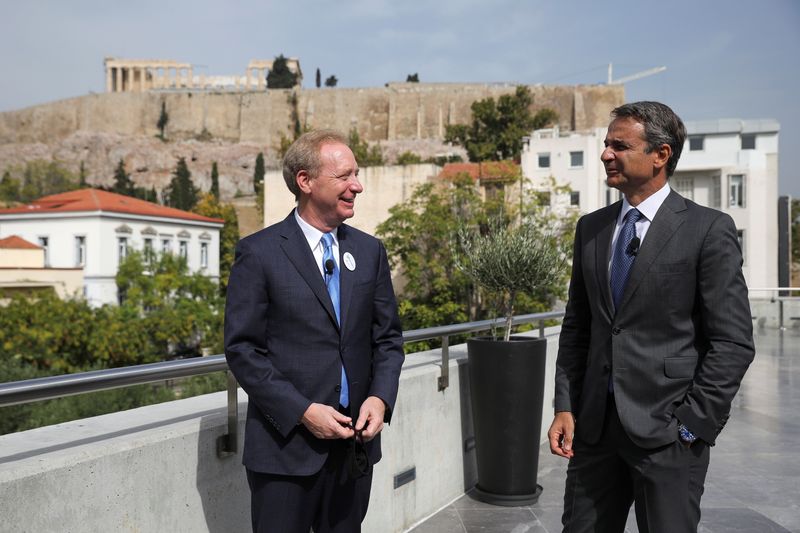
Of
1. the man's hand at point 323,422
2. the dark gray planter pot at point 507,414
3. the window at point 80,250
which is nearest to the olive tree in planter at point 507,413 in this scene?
the dark gray planter pot at point 507,414

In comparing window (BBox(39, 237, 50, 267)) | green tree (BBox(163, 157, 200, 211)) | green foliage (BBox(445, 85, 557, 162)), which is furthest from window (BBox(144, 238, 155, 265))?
green tree (BBox(163, 157, 200, 211))

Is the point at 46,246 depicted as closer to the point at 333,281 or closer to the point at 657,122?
the point at 333,281

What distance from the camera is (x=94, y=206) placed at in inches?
1983

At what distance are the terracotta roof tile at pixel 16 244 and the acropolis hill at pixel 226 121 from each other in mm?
49411

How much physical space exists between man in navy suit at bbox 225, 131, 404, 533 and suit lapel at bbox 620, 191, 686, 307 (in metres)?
0.80

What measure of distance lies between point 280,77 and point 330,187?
110944 millimetres

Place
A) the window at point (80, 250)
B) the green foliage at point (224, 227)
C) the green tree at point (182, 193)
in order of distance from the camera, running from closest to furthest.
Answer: the window at point (80, 250)
the green foliage at point (224, 227)
the green tree at point (182, 193)

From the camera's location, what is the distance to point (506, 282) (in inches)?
191

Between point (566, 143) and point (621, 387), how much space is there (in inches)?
1887

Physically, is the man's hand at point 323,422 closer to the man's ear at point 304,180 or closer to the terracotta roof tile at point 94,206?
the man's ear at point 304,180

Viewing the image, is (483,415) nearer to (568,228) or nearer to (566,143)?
(568,228)

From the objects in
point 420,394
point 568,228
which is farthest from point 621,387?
point 568,228

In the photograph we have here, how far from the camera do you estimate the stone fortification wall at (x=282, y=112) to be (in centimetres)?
9075

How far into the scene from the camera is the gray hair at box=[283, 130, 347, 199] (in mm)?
2342
